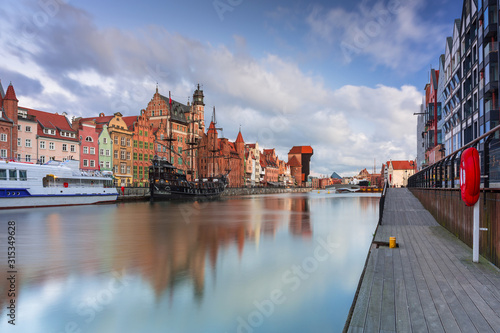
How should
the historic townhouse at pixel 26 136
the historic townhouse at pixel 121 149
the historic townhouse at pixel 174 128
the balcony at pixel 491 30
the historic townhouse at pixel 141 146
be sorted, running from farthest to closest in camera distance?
the historic townhouse at pixel 174 128, the historic townhouse at pixel 141 146, the historic townhouse at pixel 121 149, the historic townhouse at pixel 26 136, the balcony at pixel 491 30

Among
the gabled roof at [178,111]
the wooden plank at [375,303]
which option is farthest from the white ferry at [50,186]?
the wooden plank at [375,303]

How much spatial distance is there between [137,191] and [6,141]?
72.8ft

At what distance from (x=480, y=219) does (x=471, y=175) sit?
1.86 meters

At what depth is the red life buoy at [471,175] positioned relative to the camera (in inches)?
312

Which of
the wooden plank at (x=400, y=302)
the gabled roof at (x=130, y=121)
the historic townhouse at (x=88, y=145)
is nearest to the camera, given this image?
the wooden plank at (x=400, y=302)

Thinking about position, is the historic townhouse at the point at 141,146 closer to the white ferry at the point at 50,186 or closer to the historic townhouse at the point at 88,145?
the historic townhouse at the point at 88,145

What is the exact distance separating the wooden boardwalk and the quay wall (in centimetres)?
40

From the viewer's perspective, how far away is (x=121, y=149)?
2945 inches

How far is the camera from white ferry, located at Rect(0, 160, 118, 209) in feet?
129

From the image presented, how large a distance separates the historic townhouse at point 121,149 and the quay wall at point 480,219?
224 feet

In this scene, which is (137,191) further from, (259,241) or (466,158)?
(466,158)

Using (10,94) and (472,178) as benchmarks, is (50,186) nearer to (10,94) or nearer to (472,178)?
(10,94)

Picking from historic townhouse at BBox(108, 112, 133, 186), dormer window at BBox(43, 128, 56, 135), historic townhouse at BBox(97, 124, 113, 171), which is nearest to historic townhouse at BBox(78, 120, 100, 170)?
historic townhouse at BBox(97, 124, 113, 171)

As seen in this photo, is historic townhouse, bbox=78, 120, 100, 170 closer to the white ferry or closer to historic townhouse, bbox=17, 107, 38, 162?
historic townhouse, bbox=17, 107, 38, 162
